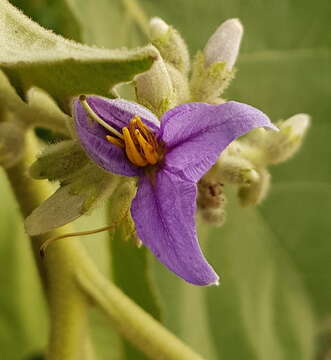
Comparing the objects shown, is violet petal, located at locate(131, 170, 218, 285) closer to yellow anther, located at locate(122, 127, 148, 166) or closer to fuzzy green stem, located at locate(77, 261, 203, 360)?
yellow anther, located at locate(122, 127, 148, 166)

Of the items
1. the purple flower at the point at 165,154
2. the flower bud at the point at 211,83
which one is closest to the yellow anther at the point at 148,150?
the purple flower at the point at 165,154

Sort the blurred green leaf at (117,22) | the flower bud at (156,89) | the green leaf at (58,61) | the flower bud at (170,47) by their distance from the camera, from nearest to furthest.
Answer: the green leaf at (58,61), the flower bud at (156,89), the flower bud at (170,47), the blurred green leaf at (117,22)

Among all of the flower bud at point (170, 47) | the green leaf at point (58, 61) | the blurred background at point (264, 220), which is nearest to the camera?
the green leaf at point (58, 61)

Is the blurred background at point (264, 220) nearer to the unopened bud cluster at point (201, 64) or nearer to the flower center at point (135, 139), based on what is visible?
the unopened bud cluster at point (201, 64)

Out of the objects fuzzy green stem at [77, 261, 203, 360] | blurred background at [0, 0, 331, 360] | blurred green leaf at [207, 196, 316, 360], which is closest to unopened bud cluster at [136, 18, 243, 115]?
fuzzy green stem at [77, 261, 203, 360]

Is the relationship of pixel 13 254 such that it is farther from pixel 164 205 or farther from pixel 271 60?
pixel 164 205

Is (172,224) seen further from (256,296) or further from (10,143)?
(256,296)

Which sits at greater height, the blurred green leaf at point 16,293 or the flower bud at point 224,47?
the flower bud at point 224,47

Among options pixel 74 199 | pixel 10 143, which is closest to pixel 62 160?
pixel 74 199
